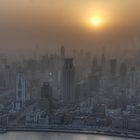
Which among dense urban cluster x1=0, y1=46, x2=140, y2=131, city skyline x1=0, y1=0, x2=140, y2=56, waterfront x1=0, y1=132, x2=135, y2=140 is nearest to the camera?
waterfront x1=0, y1=132, x2=135, y2=140

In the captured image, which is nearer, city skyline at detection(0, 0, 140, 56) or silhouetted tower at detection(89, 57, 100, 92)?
city skyline at detection(0, 0, 140, 56)

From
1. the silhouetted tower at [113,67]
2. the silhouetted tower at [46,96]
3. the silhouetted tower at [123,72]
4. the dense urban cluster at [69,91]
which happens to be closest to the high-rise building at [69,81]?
the dense urban cluster at [69,91]

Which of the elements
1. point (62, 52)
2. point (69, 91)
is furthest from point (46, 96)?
point (62, 52)

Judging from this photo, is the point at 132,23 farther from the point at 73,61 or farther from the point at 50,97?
the point at 50,97

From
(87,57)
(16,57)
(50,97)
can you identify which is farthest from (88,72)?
(16,57)

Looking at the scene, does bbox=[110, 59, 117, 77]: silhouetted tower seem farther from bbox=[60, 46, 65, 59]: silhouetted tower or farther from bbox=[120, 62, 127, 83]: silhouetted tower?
bbox=[60, 46, 65, 59]: silhouetted tower

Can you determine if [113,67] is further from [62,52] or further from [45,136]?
[45,136]

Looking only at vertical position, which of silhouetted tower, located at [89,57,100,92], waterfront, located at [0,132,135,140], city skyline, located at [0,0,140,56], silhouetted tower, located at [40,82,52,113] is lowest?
waterfront, located at [0,132,135,140]

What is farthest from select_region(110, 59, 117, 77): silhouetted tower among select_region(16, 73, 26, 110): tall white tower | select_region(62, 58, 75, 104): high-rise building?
Answer: select_region(16, 73, 26, 110): tall white tower
